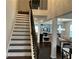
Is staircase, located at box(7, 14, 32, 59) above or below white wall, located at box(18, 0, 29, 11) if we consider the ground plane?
below

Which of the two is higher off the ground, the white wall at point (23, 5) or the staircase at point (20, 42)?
the white wall at point (23, 5)

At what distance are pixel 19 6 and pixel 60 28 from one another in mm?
6125

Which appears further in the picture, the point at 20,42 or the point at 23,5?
the point at 23,5

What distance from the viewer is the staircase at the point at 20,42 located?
4.93 metres

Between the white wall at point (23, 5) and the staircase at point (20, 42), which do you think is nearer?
the staircase at point (20, 42)

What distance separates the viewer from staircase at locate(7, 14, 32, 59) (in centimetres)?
493

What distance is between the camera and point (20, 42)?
5.76 m

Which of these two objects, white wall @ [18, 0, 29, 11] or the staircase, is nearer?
the staircase

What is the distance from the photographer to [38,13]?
941 cm

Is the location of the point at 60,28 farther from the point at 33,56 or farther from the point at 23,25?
the point at 33,56

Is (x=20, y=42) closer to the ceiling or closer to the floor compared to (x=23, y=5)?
closer to the floor
